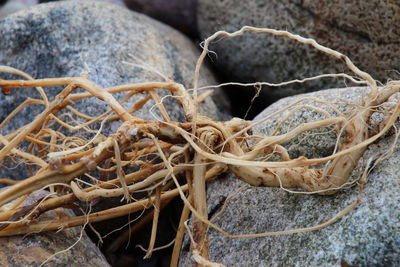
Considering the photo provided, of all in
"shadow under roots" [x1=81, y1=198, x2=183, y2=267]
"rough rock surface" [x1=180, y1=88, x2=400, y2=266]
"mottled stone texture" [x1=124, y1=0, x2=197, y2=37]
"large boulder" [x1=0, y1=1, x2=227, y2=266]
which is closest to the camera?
"rough rock surface" [x1=180, y1=88, x2=400, y2=266]

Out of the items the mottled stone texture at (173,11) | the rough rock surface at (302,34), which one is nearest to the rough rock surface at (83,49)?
the rough rock surface at (302,34)

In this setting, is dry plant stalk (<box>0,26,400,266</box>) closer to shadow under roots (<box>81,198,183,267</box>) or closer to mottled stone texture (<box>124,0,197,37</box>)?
shadow under roots (<box>81,198,183,267</box>)

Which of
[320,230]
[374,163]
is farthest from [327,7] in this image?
[320,230]

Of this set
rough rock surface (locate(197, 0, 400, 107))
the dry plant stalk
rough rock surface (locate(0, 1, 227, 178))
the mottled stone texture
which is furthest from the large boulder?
the dry plant stalk

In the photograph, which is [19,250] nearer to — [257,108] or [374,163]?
[374,163]

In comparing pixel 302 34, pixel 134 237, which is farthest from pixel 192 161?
pixel 302 34

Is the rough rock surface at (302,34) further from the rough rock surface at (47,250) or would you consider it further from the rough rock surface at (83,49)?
the rough rock surface at (47,250)

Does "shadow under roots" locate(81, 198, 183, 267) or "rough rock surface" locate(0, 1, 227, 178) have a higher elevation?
"rough rock surface" locate(0, 1, 227, 178)
